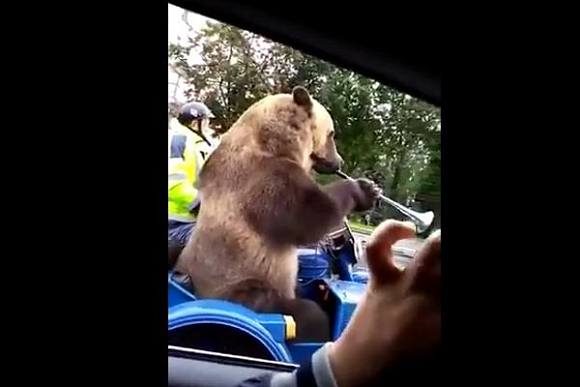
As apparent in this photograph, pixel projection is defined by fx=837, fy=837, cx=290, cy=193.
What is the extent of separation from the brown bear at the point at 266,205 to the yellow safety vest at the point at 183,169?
0.03 meters

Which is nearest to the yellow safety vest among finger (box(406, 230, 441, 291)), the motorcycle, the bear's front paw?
the motorcycle

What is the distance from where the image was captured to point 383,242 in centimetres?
131

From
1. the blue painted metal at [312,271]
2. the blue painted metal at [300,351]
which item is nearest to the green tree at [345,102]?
the blue painted metal at [312,271]

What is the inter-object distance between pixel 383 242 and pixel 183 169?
0.33 m

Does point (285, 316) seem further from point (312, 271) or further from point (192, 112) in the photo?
point (192, 112)

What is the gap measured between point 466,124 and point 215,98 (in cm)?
38

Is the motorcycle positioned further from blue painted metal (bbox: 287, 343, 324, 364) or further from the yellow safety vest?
the yellow safety vest

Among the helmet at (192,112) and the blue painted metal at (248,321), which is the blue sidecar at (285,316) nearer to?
the blue painted metal at (248,321)

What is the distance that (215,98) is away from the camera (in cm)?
127

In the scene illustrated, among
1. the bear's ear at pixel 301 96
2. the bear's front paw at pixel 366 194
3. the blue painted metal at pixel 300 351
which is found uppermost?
the bear's ear at pixel 301 96

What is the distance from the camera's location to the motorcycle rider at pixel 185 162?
1.17 m

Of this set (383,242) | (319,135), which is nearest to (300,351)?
(383,242)

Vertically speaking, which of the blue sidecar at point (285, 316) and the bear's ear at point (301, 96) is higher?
the bear's ear at point (301, 96)
